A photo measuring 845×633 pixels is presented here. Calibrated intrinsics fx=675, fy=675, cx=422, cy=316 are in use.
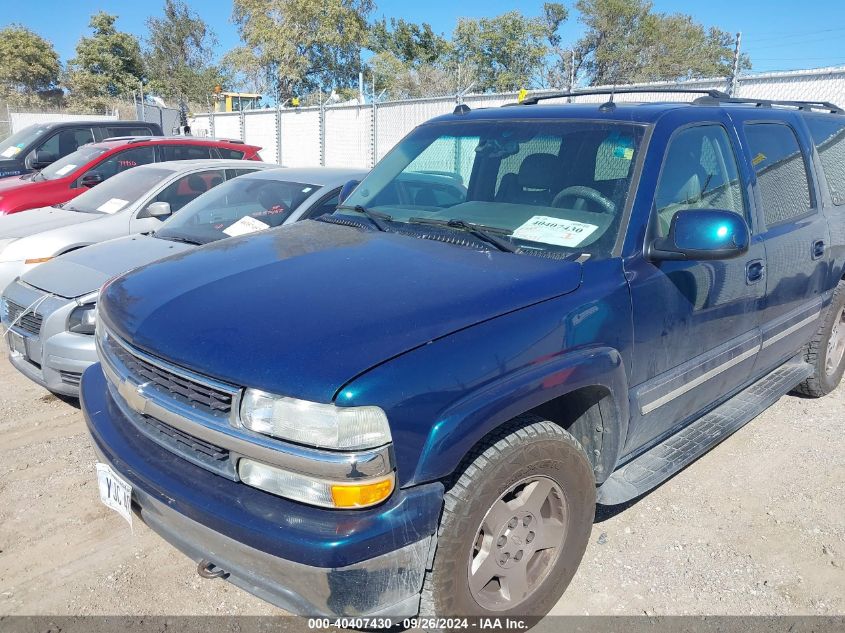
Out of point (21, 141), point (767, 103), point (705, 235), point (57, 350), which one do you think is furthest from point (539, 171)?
point (21, 141)

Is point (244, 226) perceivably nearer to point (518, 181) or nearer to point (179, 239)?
point (179, 239)

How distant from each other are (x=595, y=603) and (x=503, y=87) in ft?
115

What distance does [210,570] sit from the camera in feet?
7.31

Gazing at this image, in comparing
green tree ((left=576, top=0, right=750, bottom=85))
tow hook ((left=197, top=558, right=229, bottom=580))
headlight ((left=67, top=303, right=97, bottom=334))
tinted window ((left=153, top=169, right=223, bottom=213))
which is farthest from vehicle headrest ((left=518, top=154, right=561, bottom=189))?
green tree ((left=576, top=0, right=750, bottom=85))

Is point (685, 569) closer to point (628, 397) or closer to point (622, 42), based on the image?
point (628, 397)

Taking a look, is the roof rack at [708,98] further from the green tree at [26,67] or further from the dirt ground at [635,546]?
the green tree at [26,67]

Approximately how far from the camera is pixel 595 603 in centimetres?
283

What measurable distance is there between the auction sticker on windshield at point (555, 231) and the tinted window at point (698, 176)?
0.35 meters

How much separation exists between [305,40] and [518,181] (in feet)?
125

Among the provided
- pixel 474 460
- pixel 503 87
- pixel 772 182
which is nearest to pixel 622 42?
pixel 503 87

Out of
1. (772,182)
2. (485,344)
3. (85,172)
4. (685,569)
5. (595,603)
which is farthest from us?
(85,172)

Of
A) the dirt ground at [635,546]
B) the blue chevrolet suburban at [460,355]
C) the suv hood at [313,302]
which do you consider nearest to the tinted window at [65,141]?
the dirt ground at [635,546]

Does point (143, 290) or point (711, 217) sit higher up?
point (711, 217)

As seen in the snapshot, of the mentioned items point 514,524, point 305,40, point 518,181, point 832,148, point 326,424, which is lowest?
point 514,524
